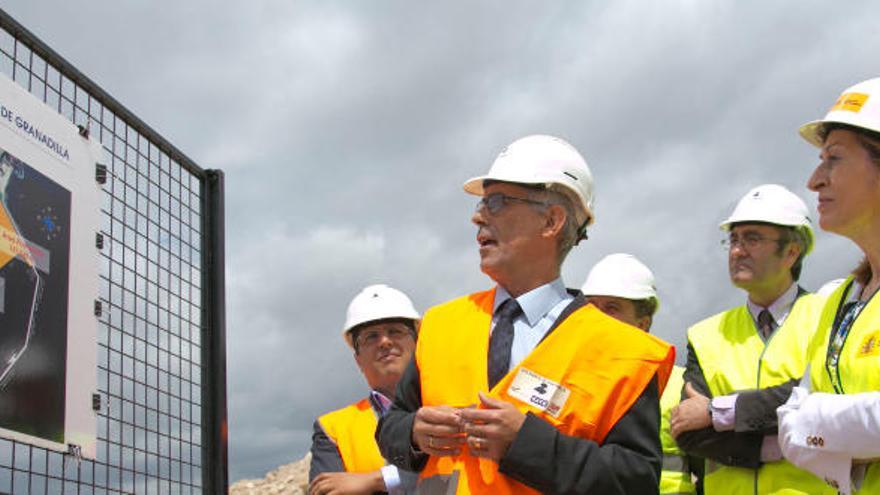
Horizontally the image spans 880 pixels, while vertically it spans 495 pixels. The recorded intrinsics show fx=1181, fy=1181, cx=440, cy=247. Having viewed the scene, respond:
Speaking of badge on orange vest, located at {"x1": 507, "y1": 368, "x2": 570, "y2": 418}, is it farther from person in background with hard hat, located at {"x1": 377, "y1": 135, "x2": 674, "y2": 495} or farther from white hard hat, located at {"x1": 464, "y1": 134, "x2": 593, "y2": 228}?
white hard hat, located at {"x1": 464, "y1": 134, "x2": 593, "y2": 228}

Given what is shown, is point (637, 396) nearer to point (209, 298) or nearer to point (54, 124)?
point (54, 124)

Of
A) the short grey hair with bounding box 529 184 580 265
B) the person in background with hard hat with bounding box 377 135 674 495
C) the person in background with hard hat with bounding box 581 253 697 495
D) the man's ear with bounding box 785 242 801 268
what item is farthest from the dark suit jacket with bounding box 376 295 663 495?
the person in background with hard hat with bounding box 581 253 697 495

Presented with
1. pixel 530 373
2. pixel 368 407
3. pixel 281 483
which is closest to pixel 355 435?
pixel 368 407

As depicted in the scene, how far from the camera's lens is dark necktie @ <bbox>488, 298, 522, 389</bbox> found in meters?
4.25

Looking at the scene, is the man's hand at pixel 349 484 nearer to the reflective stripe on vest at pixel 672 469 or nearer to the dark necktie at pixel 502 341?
the dark necktie at pixel 502 341

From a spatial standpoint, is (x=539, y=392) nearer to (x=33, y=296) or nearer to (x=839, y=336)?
(x=839, y=336)

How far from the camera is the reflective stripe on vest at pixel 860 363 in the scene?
12.2ft

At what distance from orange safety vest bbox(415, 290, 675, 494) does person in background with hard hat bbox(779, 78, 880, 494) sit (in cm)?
53

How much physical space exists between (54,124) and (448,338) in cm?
245

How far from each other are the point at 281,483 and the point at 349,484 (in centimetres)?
2204

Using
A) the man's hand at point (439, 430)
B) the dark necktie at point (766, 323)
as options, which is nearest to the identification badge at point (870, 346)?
the man's hand at point (439, 430)

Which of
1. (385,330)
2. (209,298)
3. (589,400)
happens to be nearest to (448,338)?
(589,400)

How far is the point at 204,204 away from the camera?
7188 millimetres

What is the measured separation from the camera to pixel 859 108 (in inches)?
161
